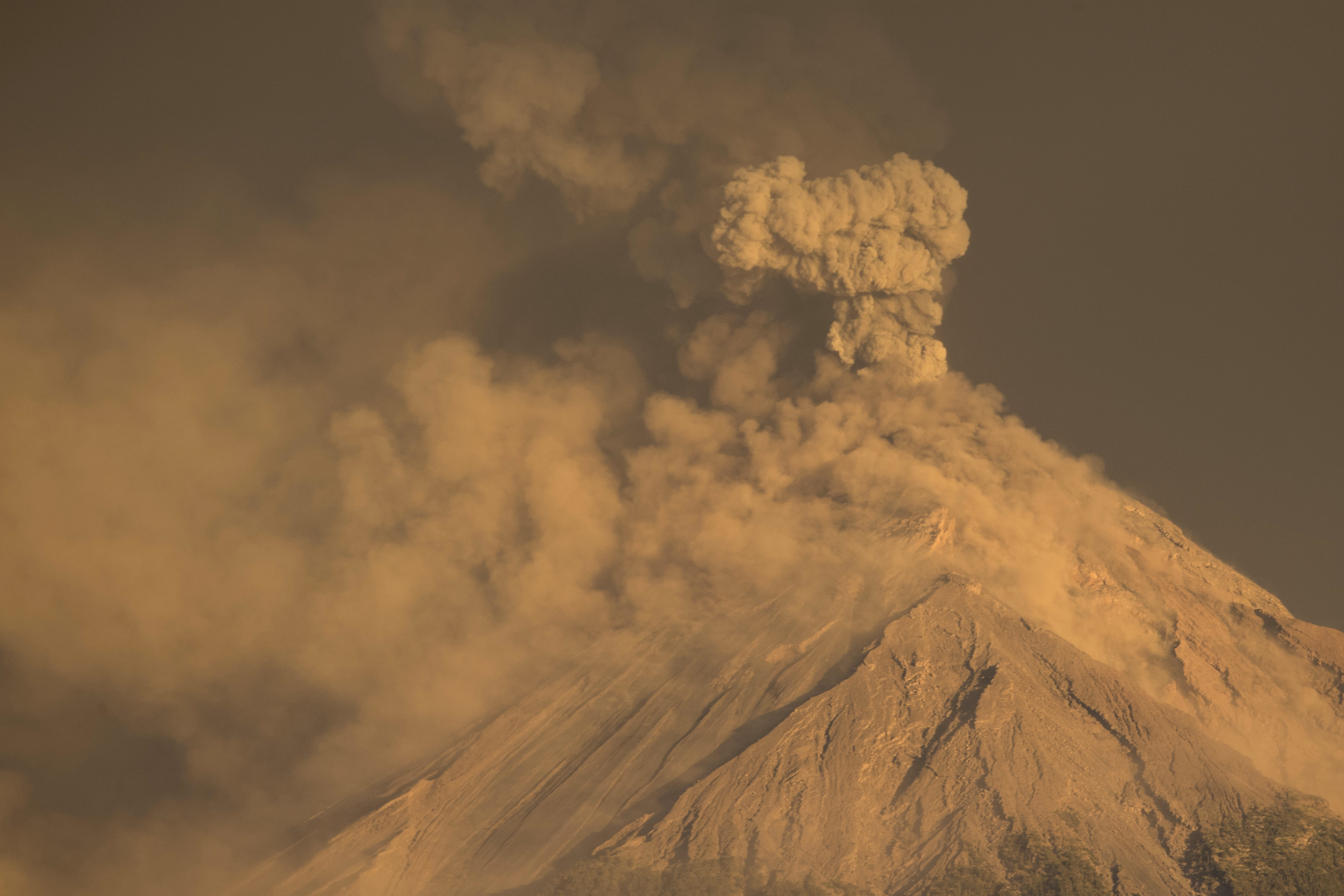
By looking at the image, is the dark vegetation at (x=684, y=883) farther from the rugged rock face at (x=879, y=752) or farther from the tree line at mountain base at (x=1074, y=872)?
the rugged rock face at (x=879, y=752)

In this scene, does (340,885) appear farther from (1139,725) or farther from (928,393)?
(928,393)

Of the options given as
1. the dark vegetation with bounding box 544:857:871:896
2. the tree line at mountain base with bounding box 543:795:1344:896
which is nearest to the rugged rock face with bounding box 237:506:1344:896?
the tree line at mountain base with bounding box 543:795:1344:896

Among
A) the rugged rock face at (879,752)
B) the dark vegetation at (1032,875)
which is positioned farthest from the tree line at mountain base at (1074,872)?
the rugged rock face at (879,752)

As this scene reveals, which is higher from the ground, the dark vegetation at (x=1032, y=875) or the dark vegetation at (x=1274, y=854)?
the dark vegetation at (x=1032, y=875)

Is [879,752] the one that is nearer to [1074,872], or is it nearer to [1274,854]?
[1074,872]

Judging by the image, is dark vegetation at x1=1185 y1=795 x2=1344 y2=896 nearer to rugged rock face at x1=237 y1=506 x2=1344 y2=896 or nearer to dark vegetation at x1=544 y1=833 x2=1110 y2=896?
rugged rock face at x1=237 y1=506 x2=1344 y2=896

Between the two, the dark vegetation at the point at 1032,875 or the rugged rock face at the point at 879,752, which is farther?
the rugged rock face at the point at 879,752
